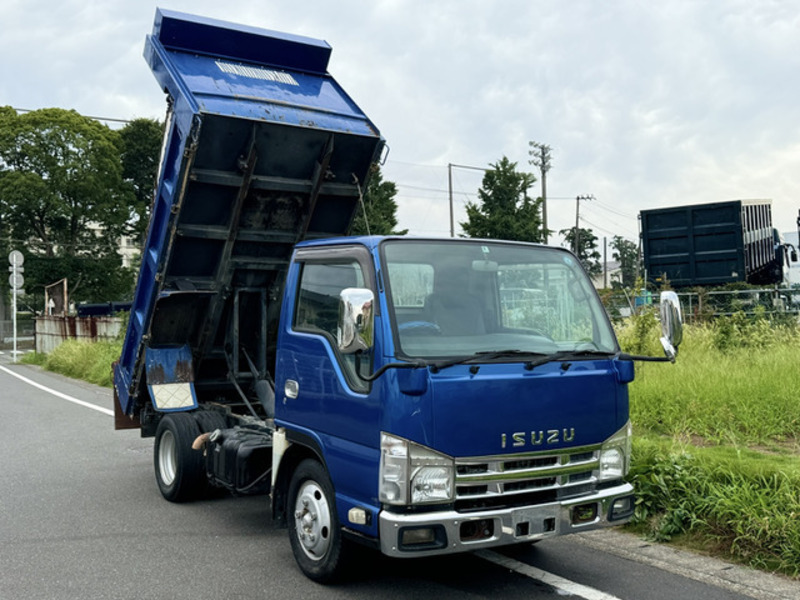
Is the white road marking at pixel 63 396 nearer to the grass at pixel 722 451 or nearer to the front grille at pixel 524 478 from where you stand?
the grass at pixel 722 451

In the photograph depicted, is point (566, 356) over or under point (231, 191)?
under

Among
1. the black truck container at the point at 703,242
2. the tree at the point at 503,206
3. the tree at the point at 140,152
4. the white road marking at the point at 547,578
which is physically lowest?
the white road marking at the point at 547,578

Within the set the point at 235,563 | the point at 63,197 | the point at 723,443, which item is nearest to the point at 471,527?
the point at 235,563

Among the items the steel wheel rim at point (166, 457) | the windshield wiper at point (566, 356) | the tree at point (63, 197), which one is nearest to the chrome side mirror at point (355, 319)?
the windshield wiper at point (566, 356)

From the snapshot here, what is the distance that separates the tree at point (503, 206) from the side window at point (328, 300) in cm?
2771

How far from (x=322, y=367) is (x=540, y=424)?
1297 millimetres

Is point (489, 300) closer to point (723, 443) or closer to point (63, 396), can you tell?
point (723, 443)

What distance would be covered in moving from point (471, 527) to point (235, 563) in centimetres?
188

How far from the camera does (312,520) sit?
15.3 ft

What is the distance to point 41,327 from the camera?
27672 mm

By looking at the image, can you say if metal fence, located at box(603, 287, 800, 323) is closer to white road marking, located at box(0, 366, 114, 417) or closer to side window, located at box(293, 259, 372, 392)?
side window, located at box(293, 259, 372, 392)

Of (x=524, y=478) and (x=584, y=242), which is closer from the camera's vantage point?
(x=524, y=478)

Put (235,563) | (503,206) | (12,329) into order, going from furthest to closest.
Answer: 1. (12,329)
2. (503,206)
3. (235,563)

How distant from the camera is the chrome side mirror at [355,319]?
12.5ft
